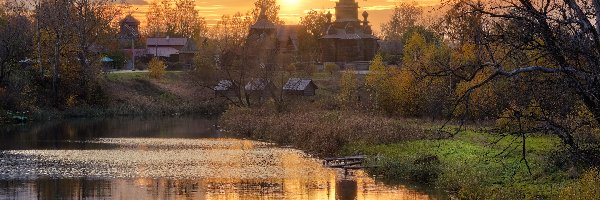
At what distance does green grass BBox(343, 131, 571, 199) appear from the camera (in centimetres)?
3127

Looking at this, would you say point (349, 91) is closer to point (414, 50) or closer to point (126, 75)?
point (414, 50)

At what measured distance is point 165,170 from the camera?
1665 inches

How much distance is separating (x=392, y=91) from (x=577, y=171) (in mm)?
36414

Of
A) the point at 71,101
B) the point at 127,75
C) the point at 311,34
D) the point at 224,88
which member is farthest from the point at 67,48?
the point at 311,34

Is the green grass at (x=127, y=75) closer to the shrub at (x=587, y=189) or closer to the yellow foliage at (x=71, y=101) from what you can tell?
the yellow foliage at (x=71, y=101)

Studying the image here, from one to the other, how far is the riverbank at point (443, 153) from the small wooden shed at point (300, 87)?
21345 mm

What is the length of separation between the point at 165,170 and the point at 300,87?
160 ft

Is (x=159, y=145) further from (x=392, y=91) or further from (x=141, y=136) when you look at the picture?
(x=392, y=91)

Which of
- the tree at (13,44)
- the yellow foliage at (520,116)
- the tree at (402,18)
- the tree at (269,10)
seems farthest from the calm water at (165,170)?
the tree at (402,18)

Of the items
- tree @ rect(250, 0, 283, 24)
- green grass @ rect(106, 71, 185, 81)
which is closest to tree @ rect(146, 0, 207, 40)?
tree @ rect(250, 0, 283, 24)

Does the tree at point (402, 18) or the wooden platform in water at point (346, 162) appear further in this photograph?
the tree at point (402, 18)

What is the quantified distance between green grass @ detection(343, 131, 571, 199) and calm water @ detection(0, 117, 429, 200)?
176 cm

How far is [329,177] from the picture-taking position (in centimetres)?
3988

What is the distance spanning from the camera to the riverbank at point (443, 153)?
99.0 feet
